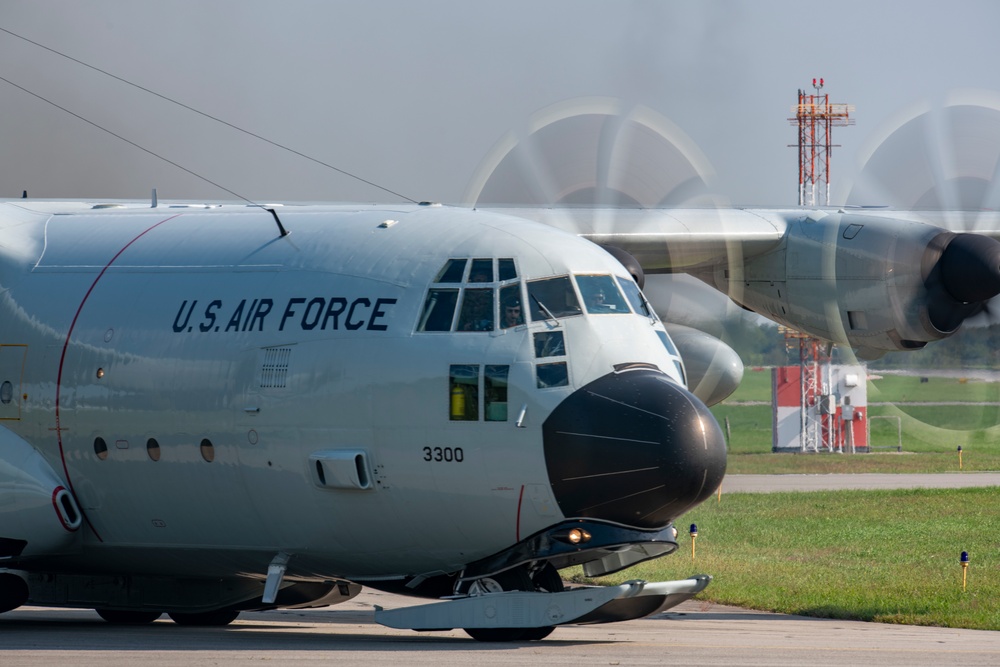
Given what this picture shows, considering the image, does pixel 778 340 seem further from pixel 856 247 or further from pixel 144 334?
pixel 144 334

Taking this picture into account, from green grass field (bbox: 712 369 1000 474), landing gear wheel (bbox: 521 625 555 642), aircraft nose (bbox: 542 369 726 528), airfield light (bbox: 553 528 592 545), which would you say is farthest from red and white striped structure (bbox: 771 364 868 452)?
airfield light (bbox: 553 528 592 545)

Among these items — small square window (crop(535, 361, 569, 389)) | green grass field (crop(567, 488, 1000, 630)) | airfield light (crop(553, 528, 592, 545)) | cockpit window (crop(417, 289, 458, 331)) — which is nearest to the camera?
airfield light (crop(553, 528, 592, 545))

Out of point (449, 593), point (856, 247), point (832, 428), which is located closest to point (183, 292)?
point (449, 593)

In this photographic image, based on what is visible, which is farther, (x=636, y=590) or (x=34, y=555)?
(x=34, y=555)

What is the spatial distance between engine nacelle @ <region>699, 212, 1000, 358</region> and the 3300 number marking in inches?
272

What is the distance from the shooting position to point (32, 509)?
13.6 meters

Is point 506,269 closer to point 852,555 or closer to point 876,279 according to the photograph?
point 876,279

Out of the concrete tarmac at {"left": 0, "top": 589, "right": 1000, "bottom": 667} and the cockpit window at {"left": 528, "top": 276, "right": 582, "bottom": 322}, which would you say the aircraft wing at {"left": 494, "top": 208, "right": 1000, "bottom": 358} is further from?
the cockpit window at {"left": 528, "top": 276, "right": 582, "bottom": 322}

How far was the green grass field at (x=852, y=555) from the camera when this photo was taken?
16806mm

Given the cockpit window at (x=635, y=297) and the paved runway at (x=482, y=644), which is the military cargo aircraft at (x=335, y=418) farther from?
the paved runway at (x=482, y=644)

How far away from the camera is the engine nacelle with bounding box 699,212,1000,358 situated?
16.4 m

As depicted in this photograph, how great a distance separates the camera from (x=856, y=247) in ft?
55.6

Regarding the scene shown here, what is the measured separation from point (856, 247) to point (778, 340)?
1711 inches

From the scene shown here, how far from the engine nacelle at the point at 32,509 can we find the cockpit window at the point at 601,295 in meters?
5.33
